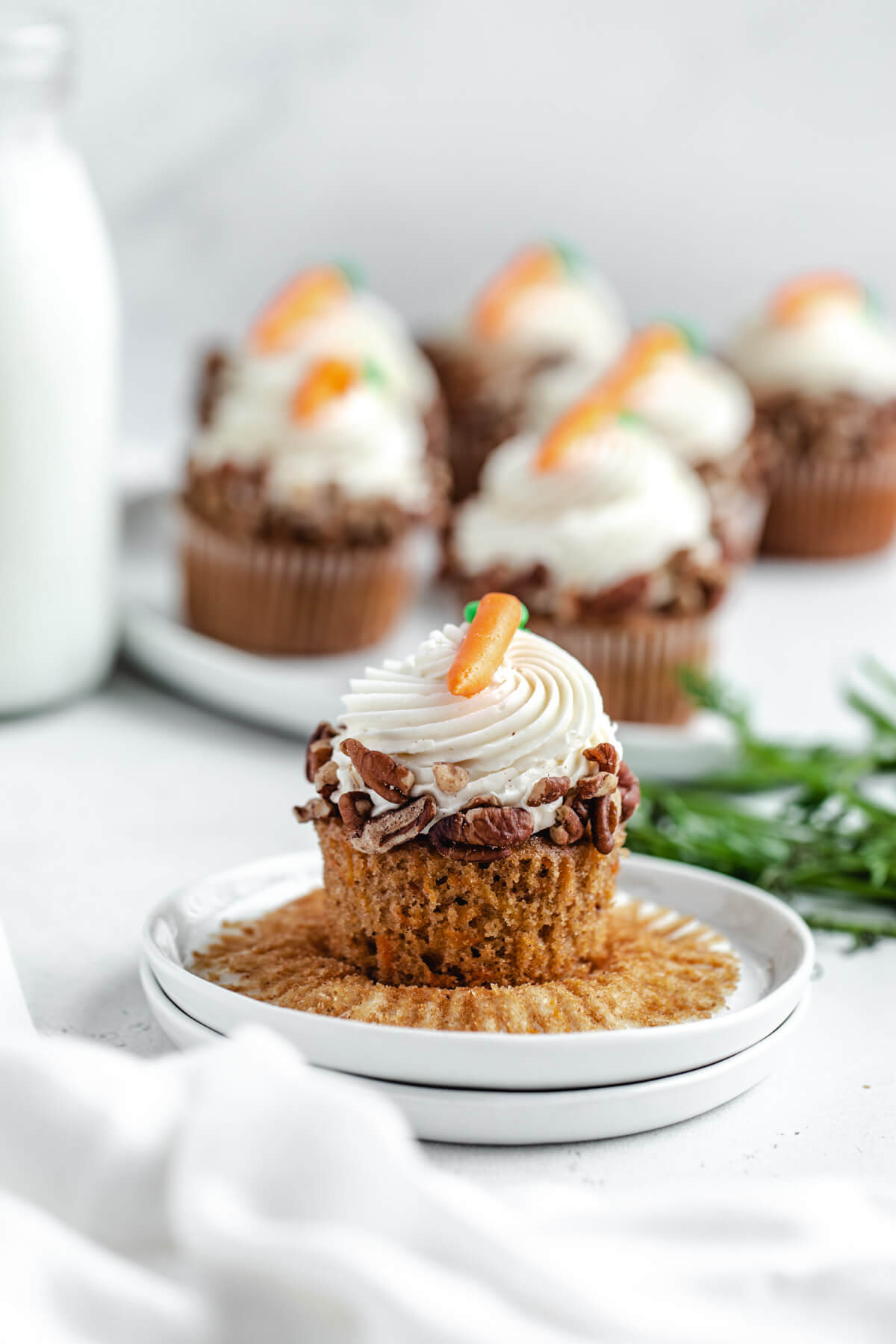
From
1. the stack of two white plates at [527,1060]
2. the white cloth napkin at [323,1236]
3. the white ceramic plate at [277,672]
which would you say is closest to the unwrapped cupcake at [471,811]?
the stack of two white plates at [527,1060]

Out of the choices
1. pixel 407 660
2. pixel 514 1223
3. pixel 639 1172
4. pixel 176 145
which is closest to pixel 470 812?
pixel 407 660

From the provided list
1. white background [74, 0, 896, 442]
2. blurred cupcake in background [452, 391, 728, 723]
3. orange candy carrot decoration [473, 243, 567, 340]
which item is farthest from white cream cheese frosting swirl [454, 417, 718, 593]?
white background [74, 0, 896, 442]

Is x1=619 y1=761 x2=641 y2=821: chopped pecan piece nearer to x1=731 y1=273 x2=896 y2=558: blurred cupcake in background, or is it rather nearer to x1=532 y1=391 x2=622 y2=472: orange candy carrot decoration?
x1=532 y1=391 x2=622 y2=472: orange candy carrot decoration

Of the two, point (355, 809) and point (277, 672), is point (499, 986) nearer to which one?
point (355, 809)

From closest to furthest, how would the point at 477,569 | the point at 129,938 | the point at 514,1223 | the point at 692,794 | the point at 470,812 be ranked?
the point at 514,1223 → the point at 470,812 → the point at 129,938 → the point at 692,794 → the point at 477,569

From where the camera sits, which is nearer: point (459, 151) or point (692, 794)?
point (692, 794)

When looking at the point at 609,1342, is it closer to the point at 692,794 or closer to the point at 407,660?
the point at 407,660

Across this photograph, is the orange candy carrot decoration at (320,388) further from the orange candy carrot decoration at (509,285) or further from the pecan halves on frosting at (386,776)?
the pecan halves on frosting at (386,776)
